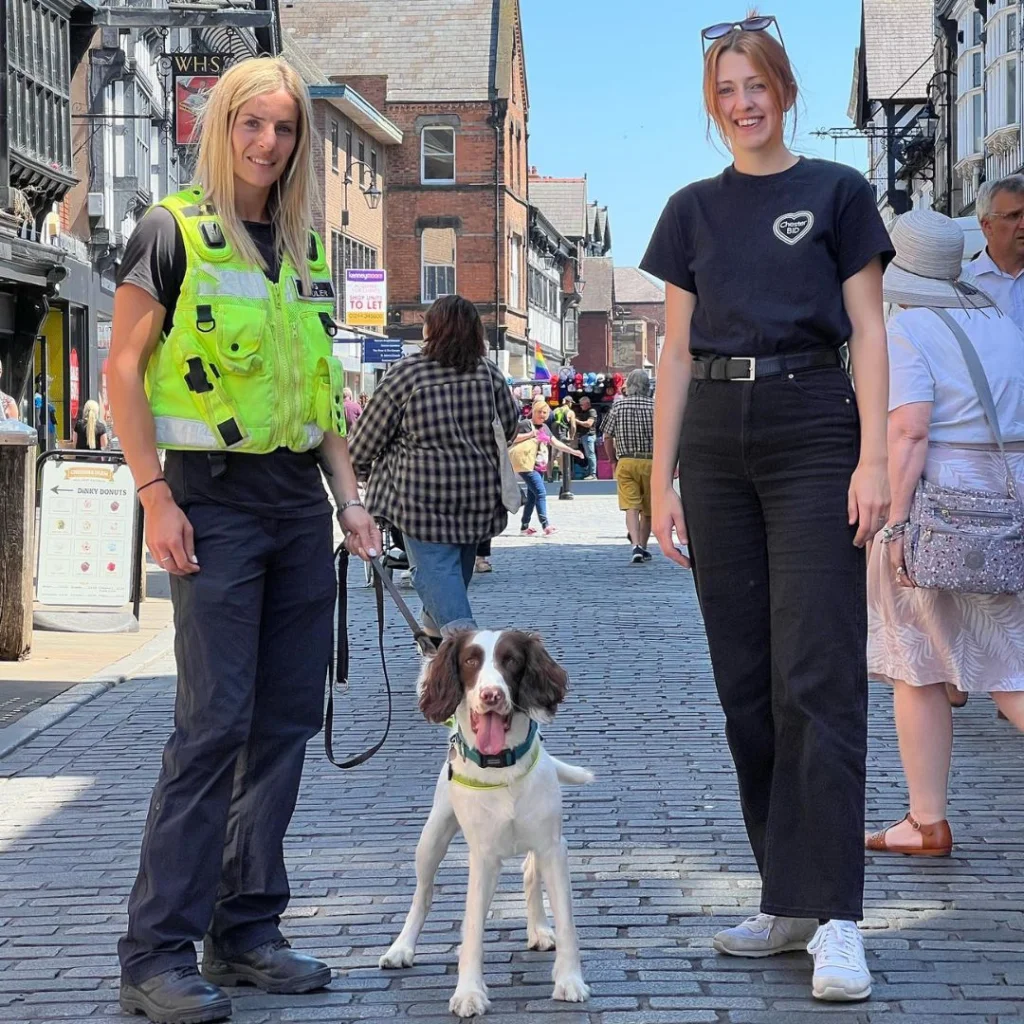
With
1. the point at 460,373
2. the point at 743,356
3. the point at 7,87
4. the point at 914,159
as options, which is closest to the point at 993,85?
the point at 914,159

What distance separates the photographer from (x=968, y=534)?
542 cm

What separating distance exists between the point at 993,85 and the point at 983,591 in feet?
134

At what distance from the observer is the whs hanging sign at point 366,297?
42938mm

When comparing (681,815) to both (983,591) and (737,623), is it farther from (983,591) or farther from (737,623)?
(737,623)

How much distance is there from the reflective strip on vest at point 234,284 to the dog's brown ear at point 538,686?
1004 mm

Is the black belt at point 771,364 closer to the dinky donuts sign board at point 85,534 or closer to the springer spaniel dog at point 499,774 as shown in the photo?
the springer spaniel dog at point 499,774

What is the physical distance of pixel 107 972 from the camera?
4523mm

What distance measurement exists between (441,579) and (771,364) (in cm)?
431

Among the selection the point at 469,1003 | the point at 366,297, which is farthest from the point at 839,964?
the point at 366,297

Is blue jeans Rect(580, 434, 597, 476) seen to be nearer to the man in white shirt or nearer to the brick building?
the brick building

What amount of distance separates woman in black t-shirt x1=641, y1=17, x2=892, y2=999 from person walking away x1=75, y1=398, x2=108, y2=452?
64.9 ft

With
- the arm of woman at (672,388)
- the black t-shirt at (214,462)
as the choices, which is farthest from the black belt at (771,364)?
the black t-shirt at (214,462)

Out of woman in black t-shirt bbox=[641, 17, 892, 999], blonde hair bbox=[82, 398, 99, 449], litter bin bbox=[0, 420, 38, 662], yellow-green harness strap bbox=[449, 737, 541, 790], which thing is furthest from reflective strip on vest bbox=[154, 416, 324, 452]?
blonde hair bbox=[82, 398, 99, 449]

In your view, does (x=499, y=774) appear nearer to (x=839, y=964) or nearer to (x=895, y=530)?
(x=839, y=964)
